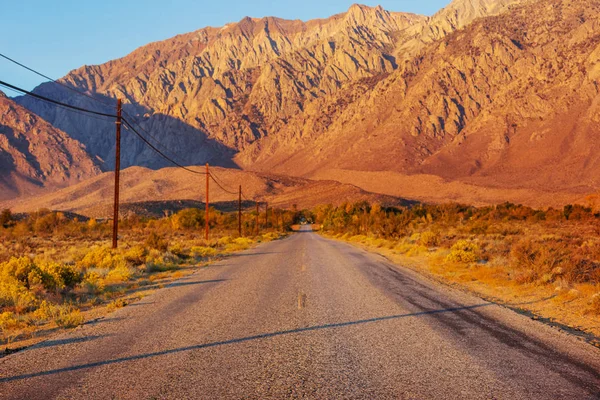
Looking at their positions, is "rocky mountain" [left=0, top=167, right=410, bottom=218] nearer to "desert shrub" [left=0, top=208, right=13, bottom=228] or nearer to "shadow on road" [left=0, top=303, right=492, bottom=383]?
"desert shrub" [left=0, top=208, right=13, bottom=228]

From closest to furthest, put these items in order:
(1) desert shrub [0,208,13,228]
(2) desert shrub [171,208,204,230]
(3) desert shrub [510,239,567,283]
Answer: (3) desert shrub [510,239,567,283] → (1) desert shrub [0,208,13,228] → (2) desert shrub [171,208,204,230]

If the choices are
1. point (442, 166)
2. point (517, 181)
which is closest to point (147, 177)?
point (442, 166)

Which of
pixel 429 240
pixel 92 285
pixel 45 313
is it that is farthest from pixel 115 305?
pixel 429 240

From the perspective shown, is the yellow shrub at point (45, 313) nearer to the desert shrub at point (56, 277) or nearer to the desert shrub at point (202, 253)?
the desert shrub at point (56, 277)

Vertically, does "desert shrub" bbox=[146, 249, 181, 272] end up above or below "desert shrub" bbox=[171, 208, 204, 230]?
below

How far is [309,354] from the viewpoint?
22.0 feet

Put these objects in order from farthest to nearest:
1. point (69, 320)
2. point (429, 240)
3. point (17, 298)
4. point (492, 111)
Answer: point (492, 111)
point (429, 240)
point (17, 298)
point (69, 320)

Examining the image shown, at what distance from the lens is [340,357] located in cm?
656

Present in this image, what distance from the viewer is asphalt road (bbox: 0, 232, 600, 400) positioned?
5.42 m

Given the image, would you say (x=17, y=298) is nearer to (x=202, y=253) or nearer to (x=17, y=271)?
(x=17, y=271)

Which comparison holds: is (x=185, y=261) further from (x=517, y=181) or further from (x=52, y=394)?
(x=517, y=181)

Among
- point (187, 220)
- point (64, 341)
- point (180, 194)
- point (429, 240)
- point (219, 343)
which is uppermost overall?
point (180, 194)

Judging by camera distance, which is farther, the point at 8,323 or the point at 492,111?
the point at 492,111

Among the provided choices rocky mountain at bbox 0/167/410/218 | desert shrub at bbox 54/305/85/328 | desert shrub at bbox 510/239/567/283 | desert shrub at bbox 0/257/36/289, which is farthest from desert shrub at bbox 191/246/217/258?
rocky mountain at bbox 0/167/410/218
